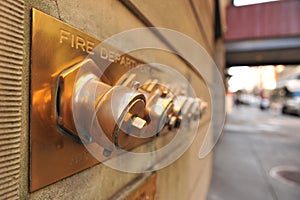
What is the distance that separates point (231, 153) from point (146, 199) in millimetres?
4352

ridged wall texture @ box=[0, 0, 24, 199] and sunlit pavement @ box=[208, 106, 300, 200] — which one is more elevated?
ridged wall texture @ box=[0, 0, 24, 199]

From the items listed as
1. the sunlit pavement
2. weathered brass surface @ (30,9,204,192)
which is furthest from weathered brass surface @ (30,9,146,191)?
the sunlit pavement

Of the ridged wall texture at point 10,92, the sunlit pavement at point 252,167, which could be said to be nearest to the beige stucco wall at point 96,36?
the ridged wall texture at point 10,92

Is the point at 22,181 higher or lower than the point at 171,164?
higher

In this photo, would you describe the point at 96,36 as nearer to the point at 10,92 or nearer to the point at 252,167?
the point at 10,92

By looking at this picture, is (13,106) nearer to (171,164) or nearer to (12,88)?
(12,88)

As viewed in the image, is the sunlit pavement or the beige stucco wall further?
the sunlit pavement

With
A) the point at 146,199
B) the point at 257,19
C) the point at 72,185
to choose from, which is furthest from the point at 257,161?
the point at 72,185

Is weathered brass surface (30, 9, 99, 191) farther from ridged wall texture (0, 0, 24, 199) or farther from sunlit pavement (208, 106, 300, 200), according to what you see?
sunlit pavement (208, 106, 300, 200)

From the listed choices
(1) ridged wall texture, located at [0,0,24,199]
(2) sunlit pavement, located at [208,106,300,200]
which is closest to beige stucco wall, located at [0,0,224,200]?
(1) ridged wall texture, located at [0,0,24,199]

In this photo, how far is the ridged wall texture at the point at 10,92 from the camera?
26cm

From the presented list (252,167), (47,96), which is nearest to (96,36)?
(47,96)

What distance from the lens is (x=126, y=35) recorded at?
56 cm

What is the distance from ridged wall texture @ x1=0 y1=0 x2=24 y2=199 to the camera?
262 mm
